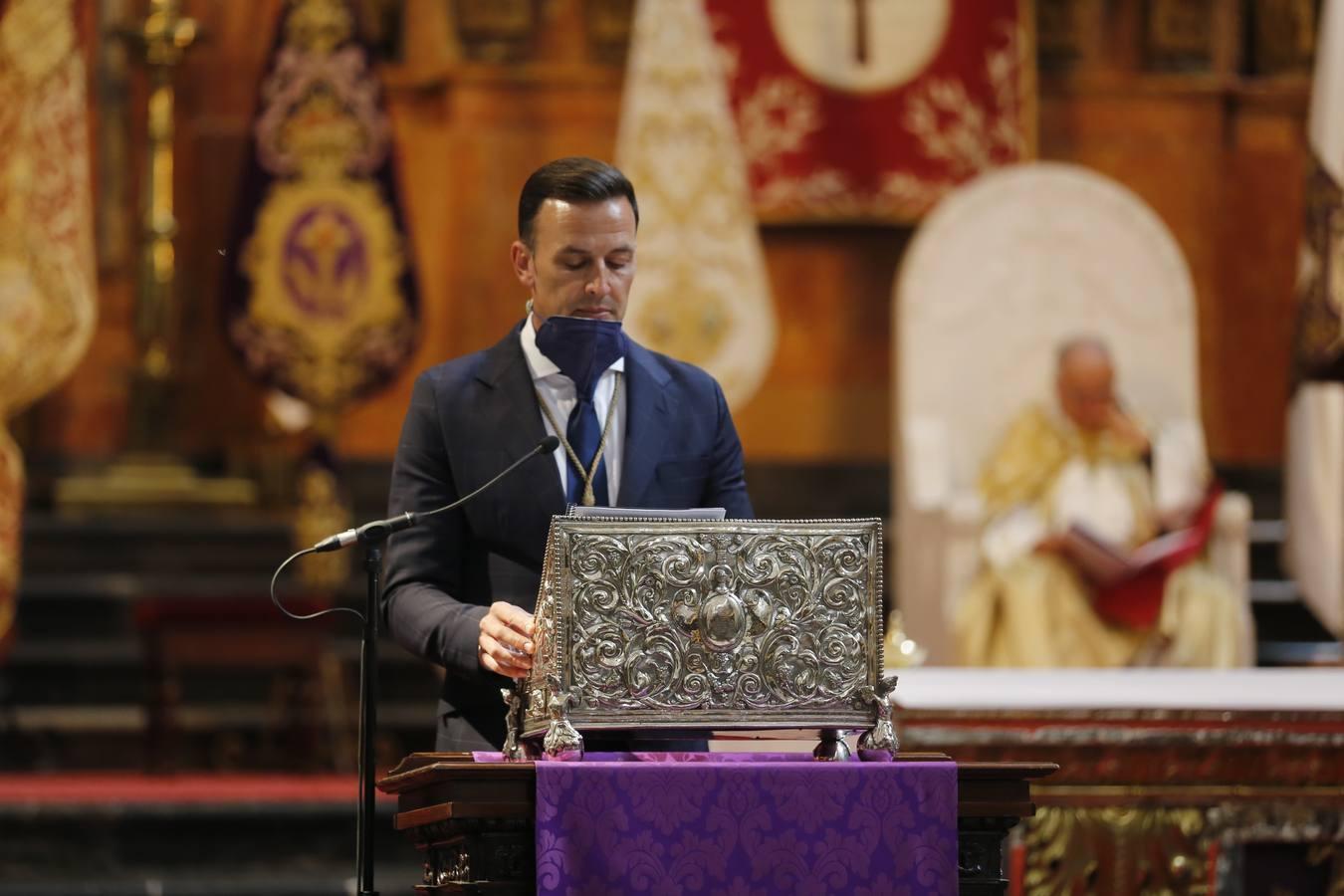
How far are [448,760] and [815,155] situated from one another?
21.8ft

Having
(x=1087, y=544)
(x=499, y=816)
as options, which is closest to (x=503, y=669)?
(x=499, y=816)

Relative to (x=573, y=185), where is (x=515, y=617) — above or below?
below

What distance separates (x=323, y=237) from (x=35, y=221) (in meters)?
1.08

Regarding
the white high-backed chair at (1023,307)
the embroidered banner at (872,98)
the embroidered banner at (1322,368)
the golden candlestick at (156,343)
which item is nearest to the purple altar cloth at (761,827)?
the embroidered banner at (1322,368)

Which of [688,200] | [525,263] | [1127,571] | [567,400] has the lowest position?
[1127,571]

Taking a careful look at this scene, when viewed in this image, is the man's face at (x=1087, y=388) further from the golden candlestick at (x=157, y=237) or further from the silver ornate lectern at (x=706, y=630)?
the silver ornate lectern at (x=706, y=630)

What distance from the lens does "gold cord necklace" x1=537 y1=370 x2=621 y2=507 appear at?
2561 millimetres

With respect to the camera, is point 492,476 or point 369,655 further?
point 492,476

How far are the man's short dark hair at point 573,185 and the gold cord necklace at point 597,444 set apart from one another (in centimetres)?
19

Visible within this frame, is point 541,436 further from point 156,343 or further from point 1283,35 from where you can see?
point 1283,35

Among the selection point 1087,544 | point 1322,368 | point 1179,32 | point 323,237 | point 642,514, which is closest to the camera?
point 642,514

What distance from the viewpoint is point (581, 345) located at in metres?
2.57

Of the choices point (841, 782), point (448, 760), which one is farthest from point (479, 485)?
point (841, 782)

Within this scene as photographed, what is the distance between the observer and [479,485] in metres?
2.62
